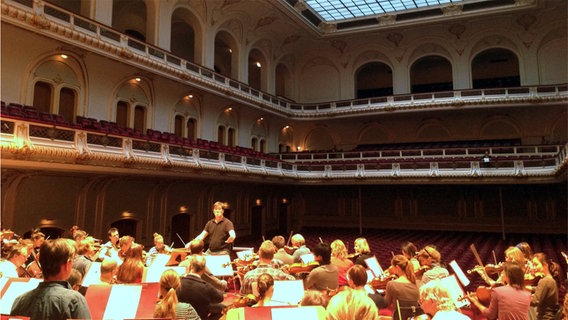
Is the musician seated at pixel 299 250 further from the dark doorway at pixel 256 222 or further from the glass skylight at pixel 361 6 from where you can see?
the glass skylight at pixel 361 6

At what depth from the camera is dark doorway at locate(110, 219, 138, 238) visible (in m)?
14.3

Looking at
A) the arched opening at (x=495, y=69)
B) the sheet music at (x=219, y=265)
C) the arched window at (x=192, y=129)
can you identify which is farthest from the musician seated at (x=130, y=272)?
the arched opening at (x=495, y=69)

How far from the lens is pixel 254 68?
27266mm

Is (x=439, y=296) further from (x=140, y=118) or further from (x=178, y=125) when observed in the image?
(x=178, y=125)

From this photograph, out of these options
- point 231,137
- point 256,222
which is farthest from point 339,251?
point 231,137

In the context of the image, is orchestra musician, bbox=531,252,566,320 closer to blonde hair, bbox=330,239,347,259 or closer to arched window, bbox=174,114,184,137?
blonde hair, bbox=330,239,347,259

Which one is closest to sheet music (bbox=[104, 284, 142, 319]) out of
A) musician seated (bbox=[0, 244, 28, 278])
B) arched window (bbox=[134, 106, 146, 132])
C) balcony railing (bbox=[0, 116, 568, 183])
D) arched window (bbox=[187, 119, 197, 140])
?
musician seated (bbox=[0, 244, 28, 278])

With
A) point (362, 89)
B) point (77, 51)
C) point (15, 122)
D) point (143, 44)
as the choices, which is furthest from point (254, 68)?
point (15, 122)

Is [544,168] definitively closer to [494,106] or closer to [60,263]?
[494,106]

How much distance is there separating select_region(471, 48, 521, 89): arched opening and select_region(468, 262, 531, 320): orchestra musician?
2486 cm

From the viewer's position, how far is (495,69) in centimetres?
2612

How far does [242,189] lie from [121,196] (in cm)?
777

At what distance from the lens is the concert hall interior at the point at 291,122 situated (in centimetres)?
1191

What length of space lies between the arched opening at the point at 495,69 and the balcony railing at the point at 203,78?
14.2 ft
